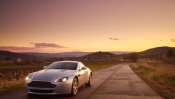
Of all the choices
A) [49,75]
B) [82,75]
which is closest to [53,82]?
[49,75]

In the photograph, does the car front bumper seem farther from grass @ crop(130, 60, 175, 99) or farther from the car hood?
grass @ crop(130, 60, 175, 99)

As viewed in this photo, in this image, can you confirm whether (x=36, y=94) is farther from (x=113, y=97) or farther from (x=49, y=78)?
(x=113, y=97)

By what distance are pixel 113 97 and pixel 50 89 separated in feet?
8.79

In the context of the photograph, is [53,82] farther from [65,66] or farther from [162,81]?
[162,81]

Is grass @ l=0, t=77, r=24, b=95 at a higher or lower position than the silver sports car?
lower

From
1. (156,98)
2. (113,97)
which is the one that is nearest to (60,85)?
(113,97)

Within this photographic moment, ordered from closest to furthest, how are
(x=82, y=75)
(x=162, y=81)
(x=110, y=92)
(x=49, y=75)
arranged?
1. (x=49, y=75)
2. (x=110, y=92)
3. (x=82, y=75)
4. (x=162, y=81)

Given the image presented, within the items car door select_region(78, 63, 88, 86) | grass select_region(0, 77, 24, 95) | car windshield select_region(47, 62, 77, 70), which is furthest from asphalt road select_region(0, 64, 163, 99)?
car windshield select_region(47, 62, 77, 70)

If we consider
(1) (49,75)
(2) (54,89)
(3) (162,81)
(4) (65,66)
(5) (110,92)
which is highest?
(4) (65,66)

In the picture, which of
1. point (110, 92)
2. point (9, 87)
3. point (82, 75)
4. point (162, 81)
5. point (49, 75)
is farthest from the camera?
point (162, 81)

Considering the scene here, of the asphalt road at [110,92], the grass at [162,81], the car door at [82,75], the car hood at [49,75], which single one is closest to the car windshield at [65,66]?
the car door at [82,75]

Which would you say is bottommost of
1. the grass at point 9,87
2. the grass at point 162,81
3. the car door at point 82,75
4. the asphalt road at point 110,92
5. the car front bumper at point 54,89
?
the grass at point 162,81

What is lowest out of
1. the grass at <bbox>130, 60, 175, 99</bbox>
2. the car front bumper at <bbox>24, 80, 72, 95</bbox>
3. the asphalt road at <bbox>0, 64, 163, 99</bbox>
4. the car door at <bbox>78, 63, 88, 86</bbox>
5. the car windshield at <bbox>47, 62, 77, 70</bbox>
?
the grass at <bbox>130, 60, 175, 99</bbox>

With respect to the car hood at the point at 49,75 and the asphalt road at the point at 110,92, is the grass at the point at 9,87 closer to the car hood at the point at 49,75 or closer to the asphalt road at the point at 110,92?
the asphalt road at the point at 110,92
